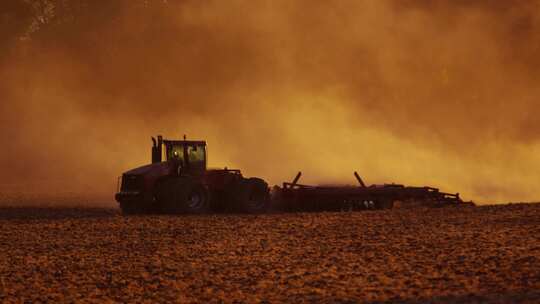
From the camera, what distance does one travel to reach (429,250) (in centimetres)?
1853

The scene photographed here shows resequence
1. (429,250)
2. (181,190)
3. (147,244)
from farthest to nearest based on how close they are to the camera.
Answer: (181,190)
(147,244)
(429,250)

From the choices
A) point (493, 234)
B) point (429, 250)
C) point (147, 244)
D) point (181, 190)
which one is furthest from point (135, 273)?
point (181, 190)

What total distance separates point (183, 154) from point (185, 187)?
1.63 meters

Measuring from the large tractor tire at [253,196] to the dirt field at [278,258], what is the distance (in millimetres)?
2356

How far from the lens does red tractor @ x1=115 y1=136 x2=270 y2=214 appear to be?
28836mm

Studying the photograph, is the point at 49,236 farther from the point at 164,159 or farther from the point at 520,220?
the point at 520,220

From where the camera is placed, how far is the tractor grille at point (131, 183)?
2905 cm

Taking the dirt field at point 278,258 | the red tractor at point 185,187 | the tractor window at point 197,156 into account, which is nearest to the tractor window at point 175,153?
the red tractor at point 185,187

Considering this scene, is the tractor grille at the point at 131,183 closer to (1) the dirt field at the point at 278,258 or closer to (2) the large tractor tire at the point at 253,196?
(1) the dirt field at the point at 278,258

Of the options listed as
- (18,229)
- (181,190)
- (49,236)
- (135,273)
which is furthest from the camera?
(181,190)

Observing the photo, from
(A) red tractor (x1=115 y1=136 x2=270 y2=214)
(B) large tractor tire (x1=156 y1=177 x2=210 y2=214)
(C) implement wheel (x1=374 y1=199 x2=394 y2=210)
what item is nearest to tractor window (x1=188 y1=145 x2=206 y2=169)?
(A) red tractor (x1=115 y1=136 x2=270 y2=214)

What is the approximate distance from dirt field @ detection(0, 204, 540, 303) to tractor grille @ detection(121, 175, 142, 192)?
1.92 meters

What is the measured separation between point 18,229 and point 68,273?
8870 mm

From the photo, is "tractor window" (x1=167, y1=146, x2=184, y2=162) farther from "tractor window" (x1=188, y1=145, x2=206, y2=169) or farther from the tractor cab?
"tractor window" (x1=188, y1=145, x2=206, y2=169)
